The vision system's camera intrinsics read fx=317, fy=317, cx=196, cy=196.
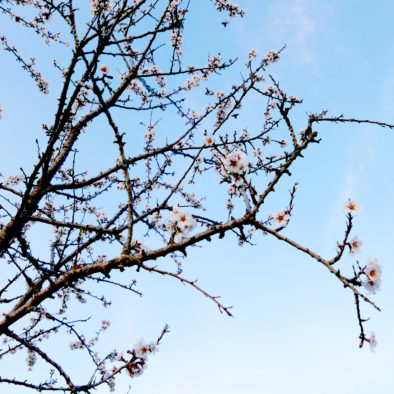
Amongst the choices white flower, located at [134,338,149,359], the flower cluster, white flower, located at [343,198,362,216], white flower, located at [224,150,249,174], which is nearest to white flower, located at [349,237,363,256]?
white flower, located at [343,198,362,216]

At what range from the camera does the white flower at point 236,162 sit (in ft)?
8.23

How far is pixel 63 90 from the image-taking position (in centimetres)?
305

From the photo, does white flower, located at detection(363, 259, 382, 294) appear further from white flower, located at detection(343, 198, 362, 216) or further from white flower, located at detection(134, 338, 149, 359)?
white flower, located at detection(134, 338, 149, 359)

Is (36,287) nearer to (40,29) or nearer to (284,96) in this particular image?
(284,96)

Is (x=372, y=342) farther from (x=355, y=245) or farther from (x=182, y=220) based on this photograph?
(x=182, y=220)

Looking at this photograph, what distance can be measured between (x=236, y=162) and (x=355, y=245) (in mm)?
1074

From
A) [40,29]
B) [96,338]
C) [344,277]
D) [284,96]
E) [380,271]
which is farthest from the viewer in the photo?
[96,338]

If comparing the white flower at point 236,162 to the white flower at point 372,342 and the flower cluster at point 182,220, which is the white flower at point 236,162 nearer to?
the flower cluster at point 182,220

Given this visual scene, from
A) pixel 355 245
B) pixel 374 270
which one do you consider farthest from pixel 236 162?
pixel 374 270

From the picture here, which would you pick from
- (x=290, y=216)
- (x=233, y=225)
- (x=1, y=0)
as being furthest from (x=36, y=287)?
(x=1, y=0)

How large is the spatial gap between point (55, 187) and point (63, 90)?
4.85ft

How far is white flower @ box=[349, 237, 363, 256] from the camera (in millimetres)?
1849

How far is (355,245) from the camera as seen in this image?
1.91 metres

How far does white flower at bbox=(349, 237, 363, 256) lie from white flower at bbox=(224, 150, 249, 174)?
94 centimetres
